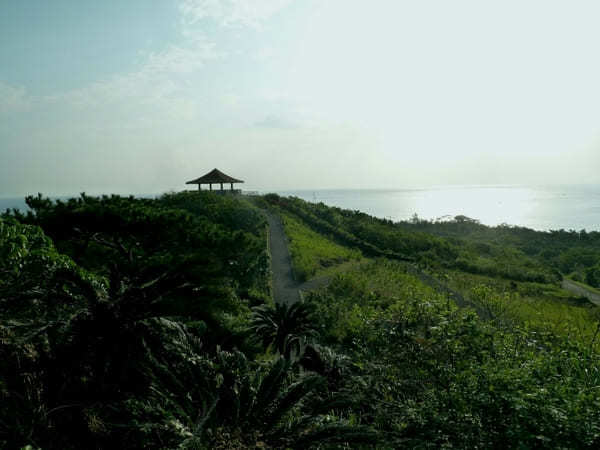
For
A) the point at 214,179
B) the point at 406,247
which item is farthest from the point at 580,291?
the point at 214,179

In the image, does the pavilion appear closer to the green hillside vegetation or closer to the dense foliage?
the dense foliage

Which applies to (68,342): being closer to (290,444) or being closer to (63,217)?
(290,444)

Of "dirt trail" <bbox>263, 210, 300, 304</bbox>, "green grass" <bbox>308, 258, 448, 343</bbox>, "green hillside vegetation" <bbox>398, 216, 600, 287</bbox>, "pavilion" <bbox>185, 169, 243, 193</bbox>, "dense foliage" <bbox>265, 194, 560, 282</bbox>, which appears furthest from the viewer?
"green hillside vegetation" <bbox>398, 216, 600, 287</bbox>

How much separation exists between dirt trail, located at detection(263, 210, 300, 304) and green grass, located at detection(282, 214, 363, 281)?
49 centimetres

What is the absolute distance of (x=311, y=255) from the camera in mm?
26203

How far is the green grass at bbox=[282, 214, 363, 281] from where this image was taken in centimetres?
2298

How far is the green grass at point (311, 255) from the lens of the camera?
2298cm

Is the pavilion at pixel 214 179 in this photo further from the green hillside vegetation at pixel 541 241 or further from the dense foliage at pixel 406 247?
the green hillside vegetation at pixel 541 241

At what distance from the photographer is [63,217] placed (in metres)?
10.4

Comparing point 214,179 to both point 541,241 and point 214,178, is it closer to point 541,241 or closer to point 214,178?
point 214,178

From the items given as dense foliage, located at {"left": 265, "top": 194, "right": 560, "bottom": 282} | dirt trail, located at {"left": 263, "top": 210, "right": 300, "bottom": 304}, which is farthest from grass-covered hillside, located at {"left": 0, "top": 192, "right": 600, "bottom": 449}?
dense foliage, located at {"left": 265, "top": 194, "right": 560, "bottom": 282}

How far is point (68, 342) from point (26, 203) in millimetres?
7152

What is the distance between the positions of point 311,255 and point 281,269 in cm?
322

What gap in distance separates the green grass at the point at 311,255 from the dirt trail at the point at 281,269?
0.49 m
